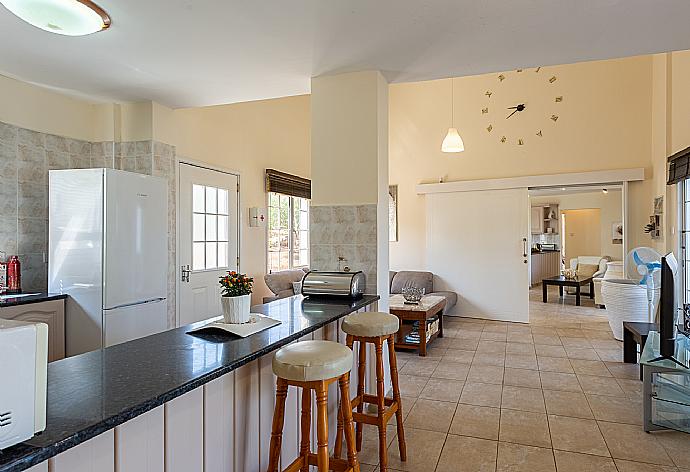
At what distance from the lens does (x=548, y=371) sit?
4.14 m

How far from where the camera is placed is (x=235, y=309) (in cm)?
204

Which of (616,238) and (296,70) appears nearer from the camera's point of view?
(296,70)

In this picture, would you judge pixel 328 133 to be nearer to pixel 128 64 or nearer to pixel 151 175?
pixel 128 64

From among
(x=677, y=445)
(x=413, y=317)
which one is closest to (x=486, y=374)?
(x=413, y=317)

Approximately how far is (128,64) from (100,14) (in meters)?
0.85

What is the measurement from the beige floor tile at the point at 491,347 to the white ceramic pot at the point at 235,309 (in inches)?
139

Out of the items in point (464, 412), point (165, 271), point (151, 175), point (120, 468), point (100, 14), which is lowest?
point (464, 412)

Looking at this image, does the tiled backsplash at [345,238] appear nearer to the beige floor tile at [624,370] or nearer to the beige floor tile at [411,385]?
the beige floor tile at [411,385]

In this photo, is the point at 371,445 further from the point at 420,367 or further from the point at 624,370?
the point at 624,370

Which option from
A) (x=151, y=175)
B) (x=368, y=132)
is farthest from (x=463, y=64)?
(x=151, y=175)

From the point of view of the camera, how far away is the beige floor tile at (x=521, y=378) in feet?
12.4

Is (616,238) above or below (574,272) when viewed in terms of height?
above

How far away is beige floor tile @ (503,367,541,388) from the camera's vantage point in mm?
3779

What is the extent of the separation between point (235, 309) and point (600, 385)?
3256 mm
